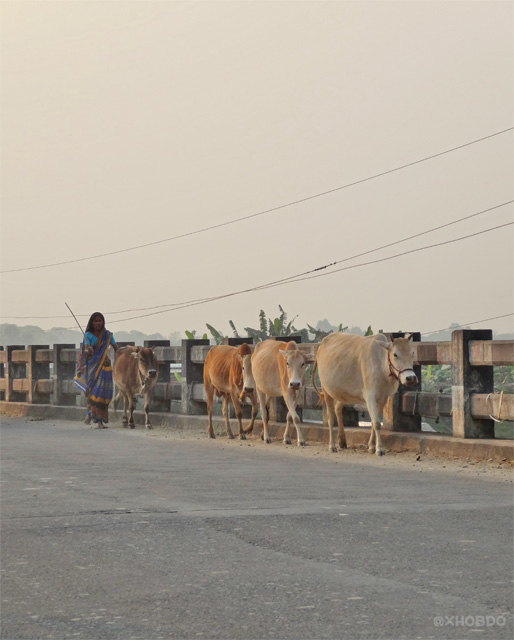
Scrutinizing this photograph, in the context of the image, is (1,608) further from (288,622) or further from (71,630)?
(288,622)

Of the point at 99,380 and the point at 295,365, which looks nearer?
the point at 295,365

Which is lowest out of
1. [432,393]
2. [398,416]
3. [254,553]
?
[254,553]

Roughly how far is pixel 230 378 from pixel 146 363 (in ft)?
10.4

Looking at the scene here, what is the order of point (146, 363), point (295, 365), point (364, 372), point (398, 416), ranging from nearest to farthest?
point (364, 372) → point (398, 416) → point (295, 365) → point (146, 363)

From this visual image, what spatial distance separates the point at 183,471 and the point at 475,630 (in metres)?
7.29

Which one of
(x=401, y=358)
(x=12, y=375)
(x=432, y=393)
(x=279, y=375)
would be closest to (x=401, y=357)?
(x=401, y=358)

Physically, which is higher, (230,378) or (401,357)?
(401,357)

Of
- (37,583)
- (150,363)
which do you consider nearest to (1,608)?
(37,583)

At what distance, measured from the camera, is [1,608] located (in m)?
6.09

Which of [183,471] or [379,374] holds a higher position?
[379,374]

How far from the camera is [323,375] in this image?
1620 cm

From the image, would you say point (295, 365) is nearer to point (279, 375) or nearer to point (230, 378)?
point (279, 375)

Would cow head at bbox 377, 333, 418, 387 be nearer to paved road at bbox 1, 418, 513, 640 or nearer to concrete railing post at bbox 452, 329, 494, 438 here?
concrete railing post at bbox 452, 329, 494, 438

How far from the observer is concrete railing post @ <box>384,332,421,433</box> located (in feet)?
51.9
